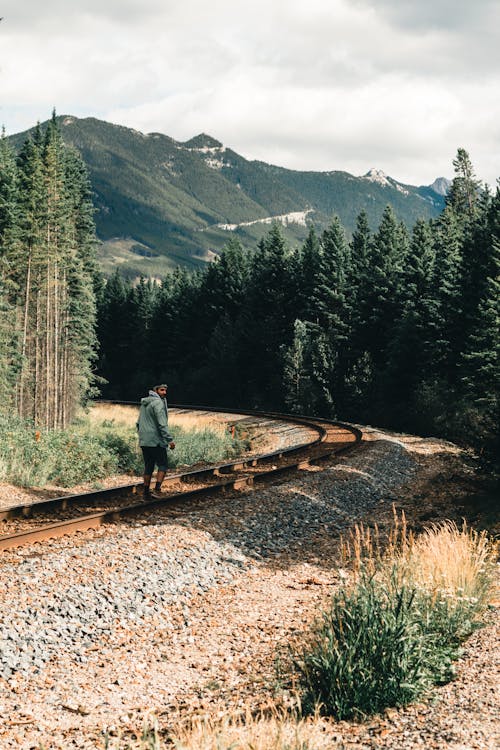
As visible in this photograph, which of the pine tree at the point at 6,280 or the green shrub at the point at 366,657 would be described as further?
the pine tree at the point at 6,280

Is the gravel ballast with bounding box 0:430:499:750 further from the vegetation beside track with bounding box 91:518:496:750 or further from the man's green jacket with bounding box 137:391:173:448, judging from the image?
the man's green jacket with bounding box 137:391:173:448

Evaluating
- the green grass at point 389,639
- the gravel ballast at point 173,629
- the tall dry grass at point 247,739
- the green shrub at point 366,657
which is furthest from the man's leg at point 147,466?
the tall dry grass at point 247,739

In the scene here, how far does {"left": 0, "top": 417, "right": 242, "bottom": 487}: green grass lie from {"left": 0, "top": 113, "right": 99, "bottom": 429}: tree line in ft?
40.6

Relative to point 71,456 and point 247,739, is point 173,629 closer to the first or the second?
point 247,739

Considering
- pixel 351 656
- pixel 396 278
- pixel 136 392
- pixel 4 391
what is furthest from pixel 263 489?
pixel 136 392

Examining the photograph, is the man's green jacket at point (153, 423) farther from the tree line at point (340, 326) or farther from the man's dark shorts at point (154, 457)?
the tree line at point (340, 326)

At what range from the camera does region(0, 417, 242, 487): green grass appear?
1677cm

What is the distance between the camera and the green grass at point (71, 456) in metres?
16.8

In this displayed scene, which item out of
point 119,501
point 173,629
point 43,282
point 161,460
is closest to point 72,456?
point 119,501

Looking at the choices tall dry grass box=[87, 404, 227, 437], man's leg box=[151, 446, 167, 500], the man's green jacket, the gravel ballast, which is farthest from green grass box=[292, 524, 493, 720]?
tall dry grass box=[87, 404, 227, 437]

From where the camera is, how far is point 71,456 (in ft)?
61.9

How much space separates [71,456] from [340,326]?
40.0m

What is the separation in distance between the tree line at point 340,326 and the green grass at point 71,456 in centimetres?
940

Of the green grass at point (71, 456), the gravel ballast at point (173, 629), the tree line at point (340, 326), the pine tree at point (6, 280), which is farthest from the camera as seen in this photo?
the tree line at point (340, 326)
